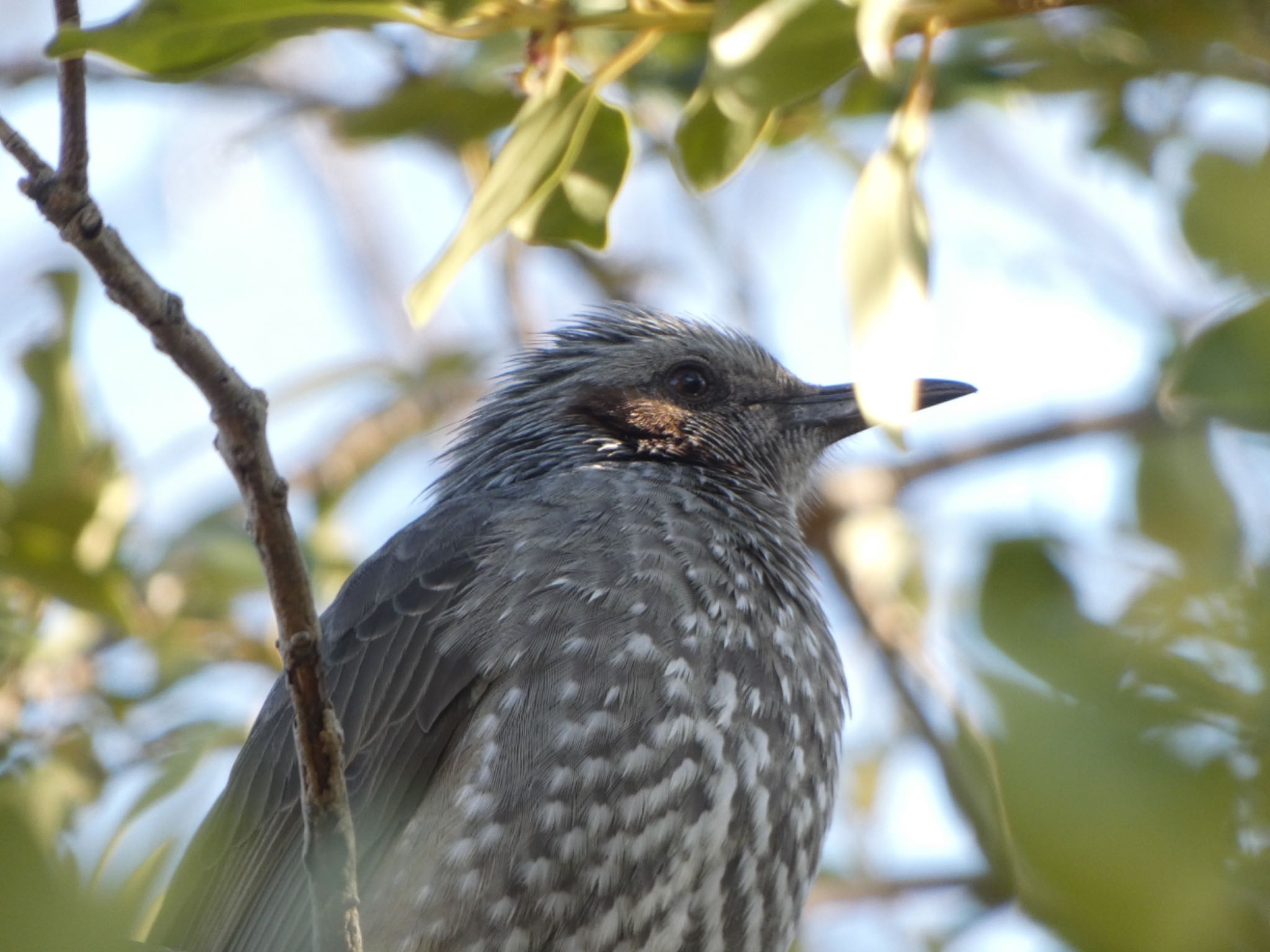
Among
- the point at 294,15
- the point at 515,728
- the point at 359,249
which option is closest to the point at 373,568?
the point at 515,728

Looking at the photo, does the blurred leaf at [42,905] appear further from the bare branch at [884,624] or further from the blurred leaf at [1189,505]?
the bare branch at [884,624]

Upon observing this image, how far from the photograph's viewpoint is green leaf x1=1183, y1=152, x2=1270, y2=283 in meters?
2.07

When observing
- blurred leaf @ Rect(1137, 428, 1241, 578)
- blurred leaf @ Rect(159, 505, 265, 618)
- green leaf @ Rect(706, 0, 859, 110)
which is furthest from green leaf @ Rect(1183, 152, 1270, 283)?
blurred leaf @ Rect(159, 505, 265, 618)

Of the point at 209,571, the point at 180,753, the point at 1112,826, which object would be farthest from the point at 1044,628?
the point at 209,571

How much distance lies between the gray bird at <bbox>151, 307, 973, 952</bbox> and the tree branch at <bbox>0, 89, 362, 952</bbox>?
2.28ft

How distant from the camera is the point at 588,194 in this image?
140 inches

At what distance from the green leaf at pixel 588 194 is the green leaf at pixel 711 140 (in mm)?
153

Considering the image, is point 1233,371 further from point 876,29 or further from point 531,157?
point 531,157

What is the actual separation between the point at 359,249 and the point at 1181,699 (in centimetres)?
1063

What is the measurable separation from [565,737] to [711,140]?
143 cm

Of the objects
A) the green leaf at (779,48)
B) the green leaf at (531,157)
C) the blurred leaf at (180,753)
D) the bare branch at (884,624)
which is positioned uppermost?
the green leaf at (531,157)

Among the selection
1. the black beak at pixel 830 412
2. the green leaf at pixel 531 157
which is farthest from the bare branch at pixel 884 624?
the green leaf at pixel 531 157

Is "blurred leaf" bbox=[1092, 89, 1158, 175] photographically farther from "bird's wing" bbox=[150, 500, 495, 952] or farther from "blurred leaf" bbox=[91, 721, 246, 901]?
"blurred leaf" bbox=[91, 721, 246, 901]

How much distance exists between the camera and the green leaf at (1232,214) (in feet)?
6.79
